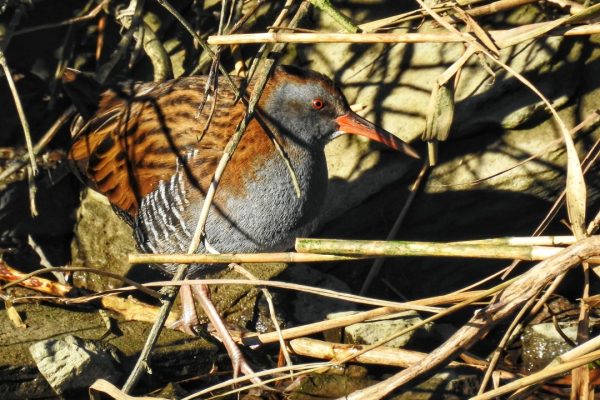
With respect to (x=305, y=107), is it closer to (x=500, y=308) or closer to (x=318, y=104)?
(x=318, y=104)

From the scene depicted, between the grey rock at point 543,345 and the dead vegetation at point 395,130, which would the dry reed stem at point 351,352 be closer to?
the dead vegetation at point 395,130

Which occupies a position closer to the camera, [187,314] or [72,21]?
[187,314]

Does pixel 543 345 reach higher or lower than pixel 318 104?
lower

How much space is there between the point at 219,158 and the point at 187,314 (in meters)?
0.82

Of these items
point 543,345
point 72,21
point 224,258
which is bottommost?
point 543,345

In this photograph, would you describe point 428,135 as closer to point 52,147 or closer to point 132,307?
point 132,307

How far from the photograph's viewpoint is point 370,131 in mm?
3719

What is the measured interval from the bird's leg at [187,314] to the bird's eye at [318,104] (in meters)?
0.98

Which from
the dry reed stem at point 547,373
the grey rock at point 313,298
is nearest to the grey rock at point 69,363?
the grey rock at point 313,298

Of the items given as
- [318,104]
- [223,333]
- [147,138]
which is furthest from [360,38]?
[223,333]

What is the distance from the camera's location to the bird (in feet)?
11.7

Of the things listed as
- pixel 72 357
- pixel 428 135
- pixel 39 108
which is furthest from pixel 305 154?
pixel 39 108

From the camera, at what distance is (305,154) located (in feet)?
12.2

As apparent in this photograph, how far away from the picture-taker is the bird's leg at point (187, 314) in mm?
3967
